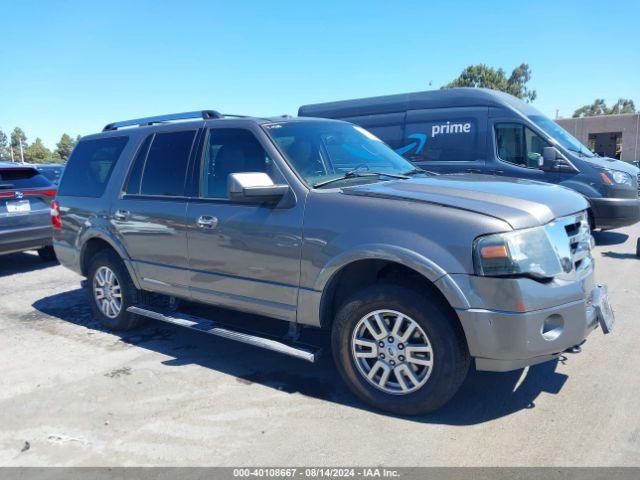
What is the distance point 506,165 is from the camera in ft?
28.9

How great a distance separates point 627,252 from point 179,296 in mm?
7222

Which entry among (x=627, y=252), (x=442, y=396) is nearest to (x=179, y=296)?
(x=442, y=396)

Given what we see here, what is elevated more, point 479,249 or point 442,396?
point 479,249

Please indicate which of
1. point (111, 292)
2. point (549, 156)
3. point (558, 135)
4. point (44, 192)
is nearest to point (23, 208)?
point (44, 192)


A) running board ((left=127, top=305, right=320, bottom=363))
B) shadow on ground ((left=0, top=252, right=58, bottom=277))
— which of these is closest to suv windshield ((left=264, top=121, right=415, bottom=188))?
running board ((left=127, top=305, right=320, bottom=363))

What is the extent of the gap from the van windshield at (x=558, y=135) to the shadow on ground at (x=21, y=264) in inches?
347

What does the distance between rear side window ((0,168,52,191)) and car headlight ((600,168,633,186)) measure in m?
9.18

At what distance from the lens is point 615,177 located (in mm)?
8414

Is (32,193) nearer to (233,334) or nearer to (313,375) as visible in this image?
(233,334)

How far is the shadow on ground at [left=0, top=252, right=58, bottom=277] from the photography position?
855 cm

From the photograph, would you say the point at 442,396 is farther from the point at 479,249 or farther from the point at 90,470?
the point at 90,470

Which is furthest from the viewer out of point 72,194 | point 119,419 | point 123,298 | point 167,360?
point 72,194

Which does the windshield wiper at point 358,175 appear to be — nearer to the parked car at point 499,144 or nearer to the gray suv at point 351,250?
A: the gray suv at point 351,250

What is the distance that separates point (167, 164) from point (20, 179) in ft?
16.0
